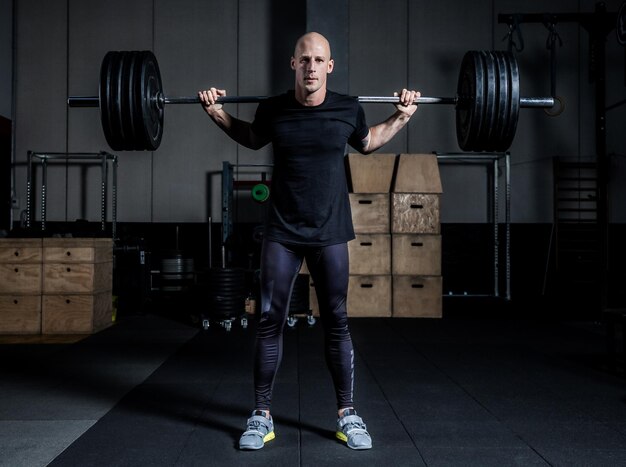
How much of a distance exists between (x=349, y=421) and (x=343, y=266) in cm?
50

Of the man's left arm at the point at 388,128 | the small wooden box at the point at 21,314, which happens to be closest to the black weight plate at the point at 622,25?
the man's left arm at the point at 388,128

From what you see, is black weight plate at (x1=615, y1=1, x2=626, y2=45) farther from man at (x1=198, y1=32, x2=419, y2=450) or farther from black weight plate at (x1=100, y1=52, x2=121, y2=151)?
black weight plate at (x1=100, y1=52, x2=121, y2=151)

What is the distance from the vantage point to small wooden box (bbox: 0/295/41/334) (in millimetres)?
3945

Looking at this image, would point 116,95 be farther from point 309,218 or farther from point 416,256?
point 416,256

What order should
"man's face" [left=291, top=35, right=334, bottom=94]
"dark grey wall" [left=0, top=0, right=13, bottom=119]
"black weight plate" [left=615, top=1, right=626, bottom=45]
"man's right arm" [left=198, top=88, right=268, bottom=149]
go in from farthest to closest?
"dark grey wall" [left=0, top=0, right=13, bottom=119] < "black weight plate" [left=615, top=1, right=626, bottom=45] < "man's right arm" [left=198, top=88, right=268, bottom=149] < "man's face" [left=291, top=35, right=334, bottom=94]

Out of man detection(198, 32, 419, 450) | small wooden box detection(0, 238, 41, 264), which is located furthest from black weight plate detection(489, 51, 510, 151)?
small wooden box detection(0, 238, 41, 264)

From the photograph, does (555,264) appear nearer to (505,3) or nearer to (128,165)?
(505,3)

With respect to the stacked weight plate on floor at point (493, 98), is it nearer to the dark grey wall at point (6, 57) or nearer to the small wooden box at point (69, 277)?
the small wooden box at point (69, 277)

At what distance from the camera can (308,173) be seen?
1.80 metres

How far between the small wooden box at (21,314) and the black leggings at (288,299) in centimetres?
267

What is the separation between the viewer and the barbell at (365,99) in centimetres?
219

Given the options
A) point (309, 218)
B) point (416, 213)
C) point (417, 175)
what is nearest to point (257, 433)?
point (309, 218)

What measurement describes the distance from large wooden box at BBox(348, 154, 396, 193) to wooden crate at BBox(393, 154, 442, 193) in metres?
0.08

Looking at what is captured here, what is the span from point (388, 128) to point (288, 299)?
69 centimetres
